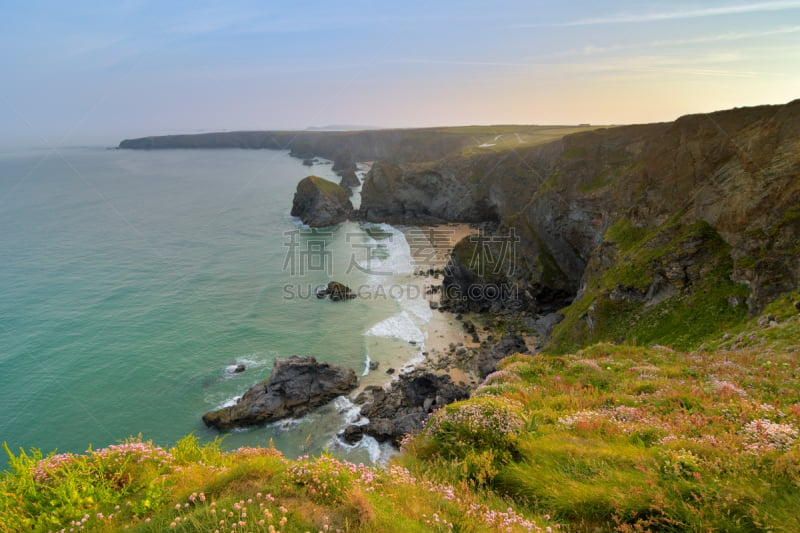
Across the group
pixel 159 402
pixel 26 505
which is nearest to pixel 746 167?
pixel 26 505

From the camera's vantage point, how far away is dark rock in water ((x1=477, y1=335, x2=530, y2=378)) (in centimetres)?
3444

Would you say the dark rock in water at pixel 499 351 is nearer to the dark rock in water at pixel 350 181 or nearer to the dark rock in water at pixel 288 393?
the dark rock in water at pixel 288 393

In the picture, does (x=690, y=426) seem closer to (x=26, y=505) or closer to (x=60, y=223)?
(x=26, y=505)

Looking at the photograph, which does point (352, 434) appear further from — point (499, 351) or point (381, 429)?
point (499, 351)

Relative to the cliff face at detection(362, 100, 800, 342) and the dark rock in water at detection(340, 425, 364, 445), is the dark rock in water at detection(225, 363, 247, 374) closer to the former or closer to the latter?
the dark rock in water at detection(340, 425, 364, 445)

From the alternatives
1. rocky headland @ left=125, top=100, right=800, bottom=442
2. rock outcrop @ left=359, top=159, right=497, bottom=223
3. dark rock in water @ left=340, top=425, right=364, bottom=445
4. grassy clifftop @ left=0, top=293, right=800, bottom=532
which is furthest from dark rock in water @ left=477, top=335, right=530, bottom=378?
rock outcrop @ left=359, top=159, right=497, bottom=223

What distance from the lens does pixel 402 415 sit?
1166 inches

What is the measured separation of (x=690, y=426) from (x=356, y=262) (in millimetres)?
59495

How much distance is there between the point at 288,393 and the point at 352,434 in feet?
22.7

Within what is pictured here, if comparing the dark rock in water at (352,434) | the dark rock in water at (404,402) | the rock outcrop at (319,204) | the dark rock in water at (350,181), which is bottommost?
the dark rock in water at (352,434)

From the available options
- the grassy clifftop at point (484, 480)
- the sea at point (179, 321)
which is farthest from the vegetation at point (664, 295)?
the sea at point (179, 321)

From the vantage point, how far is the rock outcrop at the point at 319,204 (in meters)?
90.4

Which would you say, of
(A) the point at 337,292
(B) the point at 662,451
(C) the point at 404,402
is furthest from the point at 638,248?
(A) the point at 337,292

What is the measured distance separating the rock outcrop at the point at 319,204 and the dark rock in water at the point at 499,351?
205 feet
